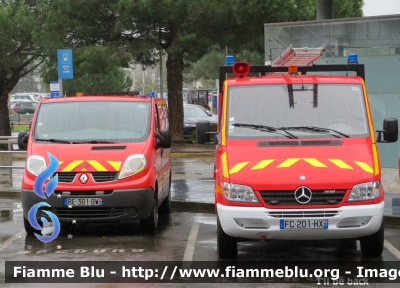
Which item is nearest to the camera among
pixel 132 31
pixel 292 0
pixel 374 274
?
pixel 374 274

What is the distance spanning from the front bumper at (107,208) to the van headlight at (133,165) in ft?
0.78

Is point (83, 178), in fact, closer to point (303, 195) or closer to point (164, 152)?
point (164, 152)

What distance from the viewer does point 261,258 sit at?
960 cm

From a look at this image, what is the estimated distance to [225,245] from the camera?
30.8 feet

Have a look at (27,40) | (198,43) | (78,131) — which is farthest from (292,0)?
(78,131)

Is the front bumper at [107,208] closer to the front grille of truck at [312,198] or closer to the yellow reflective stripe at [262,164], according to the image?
the yellow reflective stripe at [262,164]

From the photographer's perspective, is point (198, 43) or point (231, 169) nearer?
point (231, 169)

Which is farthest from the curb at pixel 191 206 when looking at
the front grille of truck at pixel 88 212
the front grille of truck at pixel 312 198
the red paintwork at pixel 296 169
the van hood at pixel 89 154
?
the front grille of truck at pixel 312 198

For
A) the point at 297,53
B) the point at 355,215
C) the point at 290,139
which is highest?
the point at 297,53

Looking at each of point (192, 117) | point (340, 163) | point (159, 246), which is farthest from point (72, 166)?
point (192, 117)

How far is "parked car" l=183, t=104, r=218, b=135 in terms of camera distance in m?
34.3

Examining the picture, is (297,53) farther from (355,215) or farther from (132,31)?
(132,31)

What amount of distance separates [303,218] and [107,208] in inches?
127

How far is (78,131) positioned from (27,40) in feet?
63.1
